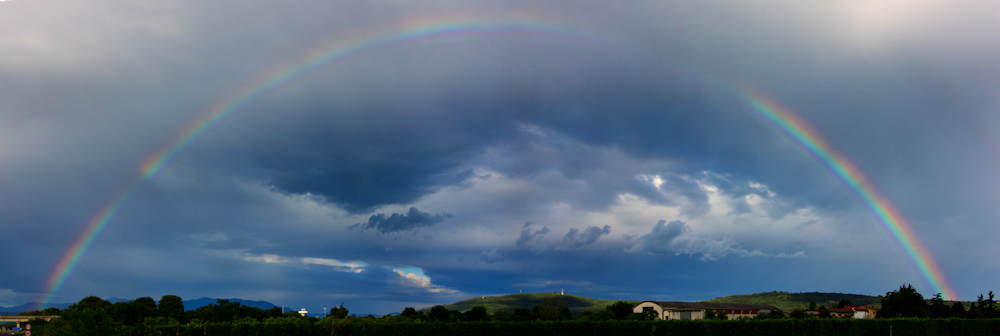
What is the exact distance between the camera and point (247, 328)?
37875mm

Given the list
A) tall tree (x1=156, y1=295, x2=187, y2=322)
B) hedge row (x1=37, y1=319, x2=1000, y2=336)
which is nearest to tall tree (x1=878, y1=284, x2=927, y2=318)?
hedge row (x1=37, y1=319, x2=1000, y2=336)

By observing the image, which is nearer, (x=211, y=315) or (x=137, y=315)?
(x=211, y=315)

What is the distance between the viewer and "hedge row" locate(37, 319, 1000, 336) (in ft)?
117

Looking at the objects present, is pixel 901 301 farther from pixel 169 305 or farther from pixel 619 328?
pixel 169 305

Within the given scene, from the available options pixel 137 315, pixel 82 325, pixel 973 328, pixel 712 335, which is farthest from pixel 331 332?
pixel 137 315

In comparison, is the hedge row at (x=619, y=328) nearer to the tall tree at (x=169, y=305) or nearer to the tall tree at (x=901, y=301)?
the tall tree at (x=901, y=301)

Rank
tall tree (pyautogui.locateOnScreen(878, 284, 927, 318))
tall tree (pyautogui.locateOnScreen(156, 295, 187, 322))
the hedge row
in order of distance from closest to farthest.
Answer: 1. the hedge row
2. tall tree (pyautogui.locateOnScreen(878, 284, 927, 318))
3. tall tree (pyautogui.locateOnScreen(156, 295, 187, 322))

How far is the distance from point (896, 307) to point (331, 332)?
82.6 m

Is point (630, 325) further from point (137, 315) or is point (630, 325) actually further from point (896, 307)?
point (137, 315)

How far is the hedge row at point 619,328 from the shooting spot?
3559cm

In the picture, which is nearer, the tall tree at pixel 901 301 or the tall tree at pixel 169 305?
the tall tree at pixel 901 301

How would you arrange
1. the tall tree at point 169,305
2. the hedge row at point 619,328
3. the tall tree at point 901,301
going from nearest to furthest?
the hedge row at point 619,328
the tall tree at point 901,301
the tall tree at point 169,305

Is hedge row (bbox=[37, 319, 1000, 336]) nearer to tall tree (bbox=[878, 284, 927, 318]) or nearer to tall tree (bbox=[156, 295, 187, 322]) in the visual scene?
tall tree (bbox=[878, 284, 927, 318])

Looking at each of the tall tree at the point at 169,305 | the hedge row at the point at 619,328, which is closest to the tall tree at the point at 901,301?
the hedge row at the point at 619,328
